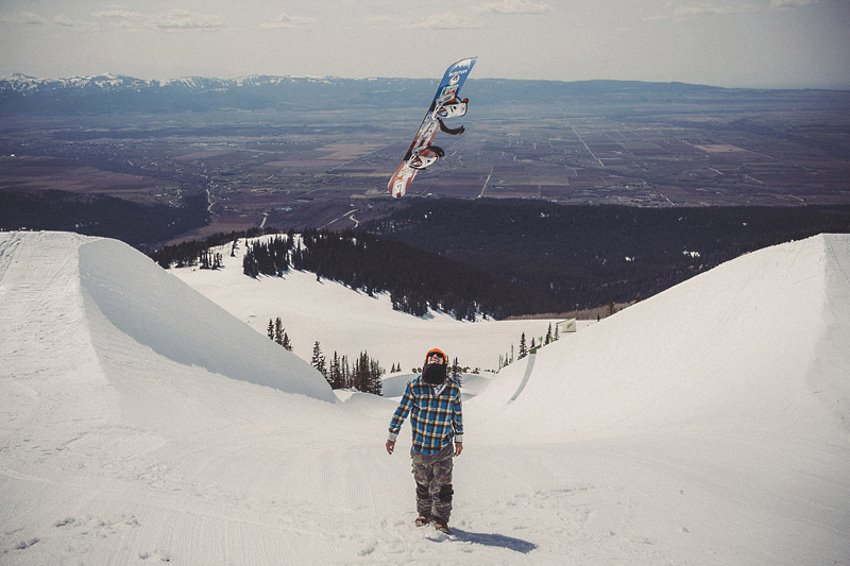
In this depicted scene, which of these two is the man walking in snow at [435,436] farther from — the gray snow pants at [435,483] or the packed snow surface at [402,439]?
the packed snow surface at [402,439]

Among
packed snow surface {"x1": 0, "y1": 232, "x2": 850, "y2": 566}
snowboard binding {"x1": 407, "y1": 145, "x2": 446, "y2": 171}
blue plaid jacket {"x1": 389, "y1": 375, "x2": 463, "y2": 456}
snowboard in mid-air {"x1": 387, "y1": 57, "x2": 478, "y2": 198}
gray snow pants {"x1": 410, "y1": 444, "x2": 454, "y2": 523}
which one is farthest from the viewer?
snowboard in mid-air {"x1": 387, "y1": 57, "x2": 478, "y2": 198}

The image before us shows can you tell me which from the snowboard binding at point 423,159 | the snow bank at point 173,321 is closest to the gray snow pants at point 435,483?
the snow bank at point 173,321

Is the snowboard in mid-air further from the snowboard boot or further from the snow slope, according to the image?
the snow slope

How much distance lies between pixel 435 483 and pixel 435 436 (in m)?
0.59

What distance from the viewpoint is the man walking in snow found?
25.8 ft

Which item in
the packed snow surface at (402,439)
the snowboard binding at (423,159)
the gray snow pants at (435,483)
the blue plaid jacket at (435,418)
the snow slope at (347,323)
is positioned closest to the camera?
the packed snow surface at (402,439)

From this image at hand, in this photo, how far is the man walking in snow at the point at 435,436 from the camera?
787 cm

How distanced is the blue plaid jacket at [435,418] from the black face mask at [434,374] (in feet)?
0.29

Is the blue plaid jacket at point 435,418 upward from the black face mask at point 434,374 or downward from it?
downward

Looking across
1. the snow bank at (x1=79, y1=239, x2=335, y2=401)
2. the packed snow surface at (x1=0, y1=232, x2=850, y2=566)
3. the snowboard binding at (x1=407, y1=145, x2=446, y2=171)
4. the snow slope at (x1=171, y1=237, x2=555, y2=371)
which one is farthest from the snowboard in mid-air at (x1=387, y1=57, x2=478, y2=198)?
the snow slope at (x1=171, y1=237, x2=555, y2=371)

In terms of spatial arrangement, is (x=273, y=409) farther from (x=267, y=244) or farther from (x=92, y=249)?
(x=267, y=244)

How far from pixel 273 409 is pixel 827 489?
13.1 metres

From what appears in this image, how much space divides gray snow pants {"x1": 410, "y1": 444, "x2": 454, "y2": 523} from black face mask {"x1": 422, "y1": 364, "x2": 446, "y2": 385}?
857 mm

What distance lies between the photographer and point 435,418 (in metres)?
7.96
